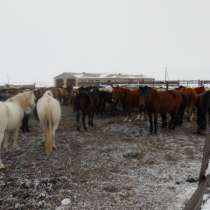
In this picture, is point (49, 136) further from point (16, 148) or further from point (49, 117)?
point (16, 148)

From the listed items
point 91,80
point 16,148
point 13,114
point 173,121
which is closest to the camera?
point 13,114

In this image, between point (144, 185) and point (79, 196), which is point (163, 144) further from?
point (79, 196)

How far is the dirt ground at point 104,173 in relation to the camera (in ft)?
17.2

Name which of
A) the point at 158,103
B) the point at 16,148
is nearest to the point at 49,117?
the point at 16,148

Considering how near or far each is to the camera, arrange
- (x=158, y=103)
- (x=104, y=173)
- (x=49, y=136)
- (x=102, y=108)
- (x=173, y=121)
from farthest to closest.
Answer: (x=102, y=108) < (x=173, y=121) < (x=158, y=103) < (x=49, y=136) < (x=104, y=173)

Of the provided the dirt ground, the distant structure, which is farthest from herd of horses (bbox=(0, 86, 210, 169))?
the distant structure

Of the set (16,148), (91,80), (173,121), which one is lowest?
(16,148)

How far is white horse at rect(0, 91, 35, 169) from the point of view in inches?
297

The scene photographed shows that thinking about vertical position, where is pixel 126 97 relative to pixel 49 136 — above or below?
above

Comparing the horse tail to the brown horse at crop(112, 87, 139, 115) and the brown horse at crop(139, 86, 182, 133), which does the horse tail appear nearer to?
the brown horse at crop(139, 86, 182, 133)

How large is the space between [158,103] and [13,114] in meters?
5.63

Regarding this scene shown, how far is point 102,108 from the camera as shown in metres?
17.6

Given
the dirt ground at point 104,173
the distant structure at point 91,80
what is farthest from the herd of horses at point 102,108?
the distant structure at point 91,80

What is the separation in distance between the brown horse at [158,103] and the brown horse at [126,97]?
3.05 m
